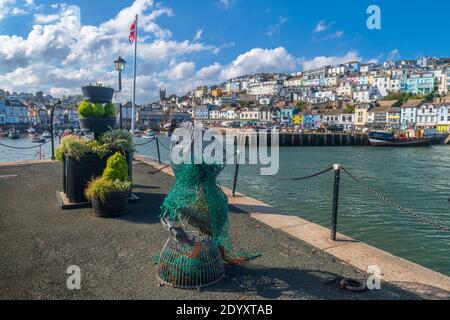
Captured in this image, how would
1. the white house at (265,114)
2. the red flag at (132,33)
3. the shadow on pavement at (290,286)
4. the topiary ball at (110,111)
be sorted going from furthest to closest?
the white house at (265,114), the red flag at (132,33), the topiary ball at (110,111), the shadow on pavement at (290,286)

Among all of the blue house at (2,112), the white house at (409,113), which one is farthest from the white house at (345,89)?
the blue house at (2,112)

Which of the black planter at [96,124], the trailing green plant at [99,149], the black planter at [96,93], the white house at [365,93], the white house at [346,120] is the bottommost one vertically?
the trailing green plant at [99,149]

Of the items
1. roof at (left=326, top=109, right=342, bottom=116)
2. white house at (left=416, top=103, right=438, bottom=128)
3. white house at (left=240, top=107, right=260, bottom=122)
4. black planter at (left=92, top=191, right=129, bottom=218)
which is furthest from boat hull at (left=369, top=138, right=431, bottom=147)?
white house at (left=240, top=107, right=260, bottom=122)

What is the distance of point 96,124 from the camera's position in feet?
28.9

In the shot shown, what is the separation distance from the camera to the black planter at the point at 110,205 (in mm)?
7125

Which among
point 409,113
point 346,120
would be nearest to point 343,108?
point 346,120

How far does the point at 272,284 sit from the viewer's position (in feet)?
14.6

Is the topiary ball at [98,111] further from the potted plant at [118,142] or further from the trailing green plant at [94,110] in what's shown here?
the potted plant at [118,142]

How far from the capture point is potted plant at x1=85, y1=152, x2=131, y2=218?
7078 millimetres

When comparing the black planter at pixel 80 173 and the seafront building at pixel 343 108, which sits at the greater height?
the seafront building at pixel 343 108

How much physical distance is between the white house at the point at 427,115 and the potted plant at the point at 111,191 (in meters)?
124

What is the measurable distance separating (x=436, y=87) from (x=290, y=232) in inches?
6928
